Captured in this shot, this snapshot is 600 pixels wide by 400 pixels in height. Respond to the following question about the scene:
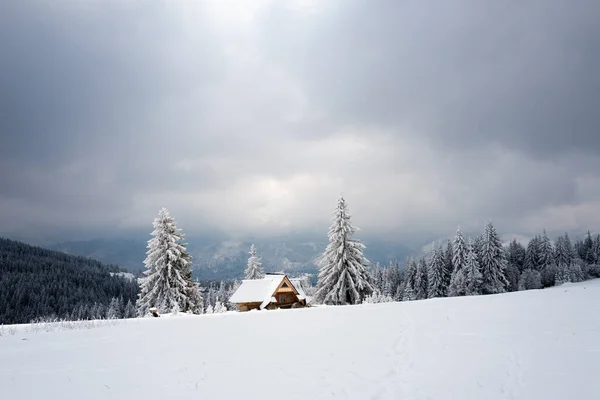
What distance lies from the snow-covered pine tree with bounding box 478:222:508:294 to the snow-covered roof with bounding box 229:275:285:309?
34.0m

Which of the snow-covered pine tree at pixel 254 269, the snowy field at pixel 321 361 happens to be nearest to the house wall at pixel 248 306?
the snow-covered pine tree at pixel 254 269

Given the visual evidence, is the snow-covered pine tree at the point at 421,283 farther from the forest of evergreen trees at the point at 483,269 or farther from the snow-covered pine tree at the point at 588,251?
the snow-covered pine tree at the point at 588,251

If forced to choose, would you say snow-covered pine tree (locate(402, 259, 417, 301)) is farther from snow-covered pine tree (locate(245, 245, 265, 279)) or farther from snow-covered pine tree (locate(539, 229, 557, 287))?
snow-covered pine tree (locate(245, 245, 265, 279))

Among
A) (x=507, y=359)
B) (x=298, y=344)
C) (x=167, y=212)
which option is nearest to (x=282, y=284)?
(x=167, y=212)

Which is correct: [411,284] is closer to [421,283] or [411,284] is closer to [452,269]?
[421,283]

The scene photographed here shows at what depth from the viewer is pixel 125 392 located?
264 inches

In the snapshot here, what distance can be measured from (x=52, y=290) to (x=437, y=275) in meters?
158

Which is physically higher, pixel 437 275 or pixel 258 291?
pixel 437 275

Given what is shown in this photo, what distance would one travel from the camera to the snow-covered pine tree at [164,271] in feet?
108

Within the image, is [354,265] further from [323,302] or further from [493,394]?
[493,394]

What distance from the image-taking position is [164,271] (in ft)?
110

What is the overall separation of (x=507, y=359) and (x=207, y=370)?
7518 millimetres

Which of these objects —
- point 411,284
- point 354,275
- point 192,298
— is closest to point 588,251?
point 411,284

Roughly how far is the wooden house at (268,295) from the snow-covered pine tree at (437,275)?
29.4m
